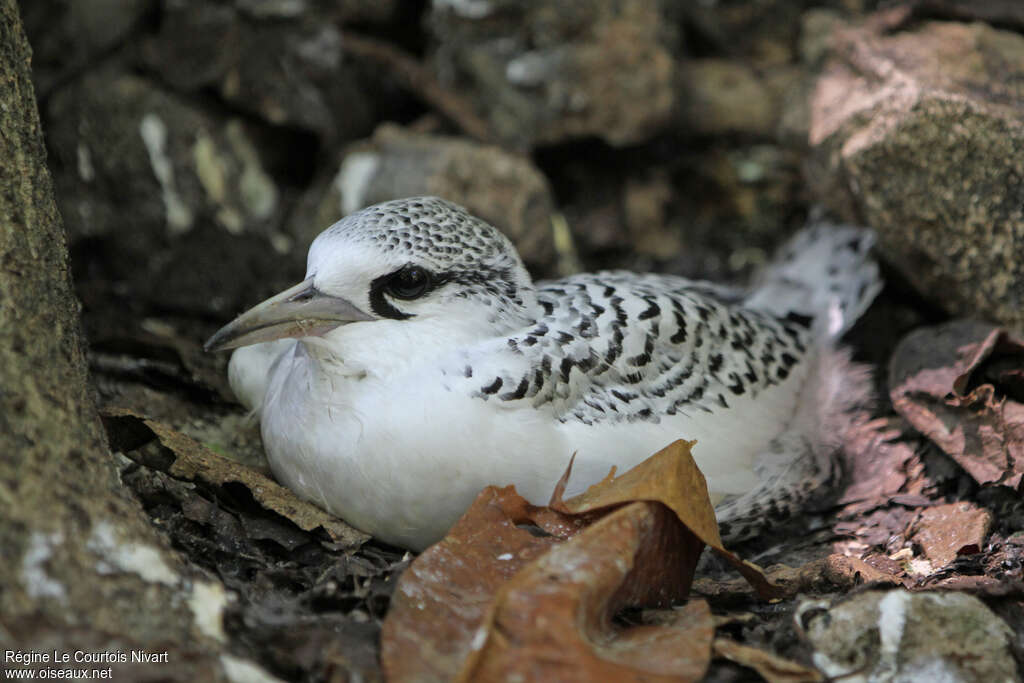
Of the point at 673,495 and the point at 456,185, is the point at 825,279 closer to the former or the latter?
the point at 456,185

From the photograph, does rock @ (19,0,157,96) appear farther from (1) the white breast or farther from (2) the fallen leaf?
(2) the fallen leaf

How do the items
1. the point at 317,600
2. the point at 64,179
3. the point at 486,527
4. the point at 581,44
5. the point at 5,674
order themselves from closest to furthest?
1. the point at 5,674
2. the point at 317,600
3. the point at 486,527
4. the point at 64,179
5. the point at 581,44

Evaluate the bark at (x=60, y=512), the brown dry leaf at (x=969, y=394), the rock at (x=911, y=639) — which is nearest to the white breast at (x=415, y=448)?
the bark at (x=60, y=512)

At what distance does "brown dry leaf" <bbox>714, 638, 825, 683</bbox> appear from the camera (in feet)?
8.43

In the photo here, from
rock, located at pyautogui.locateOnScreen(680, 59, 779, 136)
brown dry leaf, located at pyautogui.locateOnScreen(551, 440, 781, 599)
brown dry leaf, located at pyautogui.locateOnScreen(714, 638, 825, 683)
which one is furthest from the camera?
rock, located at pyautogui.locateOnScreen(680, 59, 779, 136)

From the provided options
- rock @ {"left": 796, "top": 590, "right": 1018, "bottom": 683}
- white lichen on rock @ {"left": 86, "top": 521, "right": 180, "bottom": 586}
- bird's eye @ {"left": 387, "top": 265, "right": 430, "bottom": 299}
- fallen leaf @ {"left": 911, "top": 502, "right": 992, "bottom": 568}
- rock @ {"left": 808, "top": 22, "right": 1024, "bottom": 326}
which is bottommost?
fallen leaf @ {"left": 911, "top": 502, "right": 992, "bottom": 568}

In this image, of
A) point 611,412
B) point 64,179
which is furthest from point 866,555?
point 64,179

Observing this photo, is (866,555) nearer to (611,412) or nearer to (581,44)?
(611,412)

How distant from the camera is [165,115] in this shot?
577cm

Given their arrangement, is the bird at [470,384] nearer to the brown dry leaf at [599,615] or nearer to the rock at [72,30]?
the brown dry leaf at [599,615]

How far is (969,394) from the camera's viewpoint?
3932 mm

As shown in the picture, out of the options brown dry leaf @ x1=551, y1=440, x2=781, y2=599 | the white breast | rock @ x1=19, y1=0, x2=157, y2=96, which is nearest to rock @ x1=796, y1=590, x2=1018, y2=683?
brown dry leaf @ x1=551, y1=440, x2=781, y2=599

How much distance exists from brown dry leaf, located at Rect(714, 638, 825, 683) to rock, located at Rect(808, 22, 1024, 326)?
2.52m

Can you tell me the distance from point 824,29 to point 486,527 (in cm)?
414
